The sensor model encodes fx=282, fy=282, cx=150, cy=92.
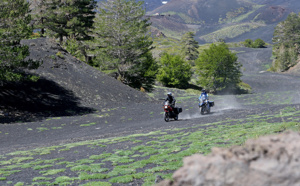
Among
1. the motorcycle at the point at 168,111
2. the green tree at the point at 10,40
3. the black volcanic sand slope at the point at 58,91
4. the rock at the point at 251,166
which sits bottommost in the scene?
the motorcycle at the point at 168,111

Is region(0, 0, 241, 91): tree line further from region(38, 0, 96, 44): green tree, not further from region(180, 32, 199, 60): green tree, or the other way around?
region(180, 32, 199, 60): green tree

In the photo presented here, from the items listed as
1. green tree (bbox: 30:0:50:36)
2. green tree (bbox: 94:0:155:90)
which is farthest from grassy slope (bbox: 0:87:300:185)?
green tree (bbox: 30:0:50:36)

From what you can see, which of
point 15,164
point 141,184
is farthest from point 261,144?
point 15,164

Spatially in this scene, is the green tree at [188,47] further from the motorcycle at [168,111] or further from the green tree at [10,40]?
the motorcycle at [168,111]

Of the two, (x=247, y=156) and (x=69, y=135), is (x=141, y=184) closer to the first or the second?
(x=247, y=156)

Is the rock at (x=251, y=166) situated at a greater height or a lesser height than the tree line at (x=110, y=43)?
lesser

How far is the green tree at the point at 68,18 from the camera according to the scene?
52.8 meters

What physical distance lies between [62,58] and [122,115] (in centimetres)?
1575

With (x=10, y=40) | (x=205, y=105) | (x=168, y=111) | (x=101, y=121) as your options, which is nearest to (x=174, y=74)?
(x=205, y=105)

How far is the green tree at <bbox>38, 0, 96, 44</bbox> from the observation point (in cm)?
5284

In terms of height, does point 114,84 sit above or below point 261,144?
above

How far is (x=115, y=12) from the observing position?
45188 mm

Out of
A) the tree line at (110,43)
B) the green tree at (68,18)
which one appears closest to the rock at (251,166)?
the tree line at (110,43)

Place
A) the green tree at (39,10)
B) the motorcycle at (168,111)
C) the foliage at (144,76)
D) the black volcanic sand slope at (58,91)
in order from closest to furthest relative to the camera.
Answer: the motorcycle at (168,111) < the black volcanic sand slope at (58,91) < the foliage at (144,76) < the green tree at (39,10)
